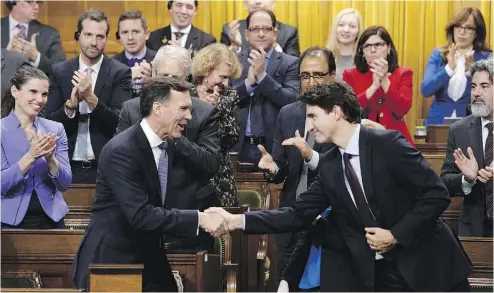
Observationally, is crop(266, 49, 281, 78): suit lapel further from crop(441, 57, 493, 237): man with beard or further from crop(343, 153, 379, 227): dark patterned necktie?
crop(343, 153, 379, 227): dark patterned necktie

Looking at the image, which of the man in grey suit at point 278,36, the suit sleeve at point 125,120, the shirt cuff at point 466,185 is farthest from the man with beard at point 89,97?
the shirt cuff at point 466,185

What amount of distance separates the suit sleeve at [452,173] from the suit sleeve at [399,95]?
0.74m

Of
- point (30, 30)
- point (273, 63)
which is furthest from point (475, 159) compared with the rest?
point (30, 30)

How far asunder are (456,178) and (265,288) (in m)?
1.18

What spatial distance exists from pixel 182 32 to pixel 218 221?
117 inches

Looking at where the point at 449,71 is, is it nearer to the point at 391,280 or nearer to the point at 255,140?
the point at 255,140

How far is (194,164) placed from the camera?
421cm

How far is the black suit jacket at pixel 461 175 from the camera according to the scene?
4.78m

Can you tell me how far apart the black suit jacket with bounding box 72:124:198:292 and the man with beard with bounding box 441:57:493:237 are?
156 centimetres

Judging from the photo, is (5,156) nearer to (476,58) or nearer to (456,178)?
(456,178)

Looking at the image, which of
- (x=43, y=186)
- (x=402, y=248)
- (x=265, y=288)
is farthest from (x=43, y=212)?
(x=402, y=248)

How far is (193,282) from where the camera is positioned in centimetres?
414

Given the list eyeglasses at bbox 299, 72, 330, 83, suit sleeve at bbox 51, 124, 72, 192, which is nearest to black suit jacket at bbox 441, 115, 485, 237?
eyeglasses at bbox 299, 72, 330, 83

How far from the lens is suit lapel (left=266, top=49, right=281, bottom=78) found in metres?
6.06
